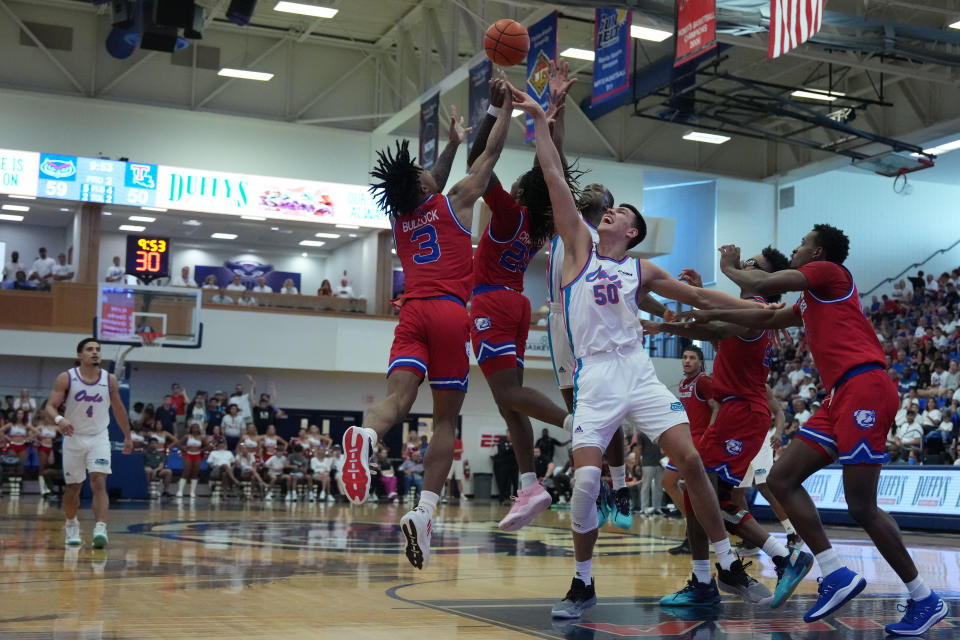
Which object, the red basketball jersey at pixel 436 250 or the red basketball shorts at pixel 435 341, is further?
the red basketball jersey at pixel 436 250

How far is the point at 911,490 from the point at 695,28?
24.0ft

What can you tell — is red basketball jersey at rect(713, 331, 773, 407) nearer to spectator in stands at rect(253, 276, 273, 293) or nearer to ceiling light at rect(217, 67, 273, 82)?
spectator in stands at rect(253, 276, 273, 293)

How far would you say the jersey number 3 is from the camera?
6.29 m

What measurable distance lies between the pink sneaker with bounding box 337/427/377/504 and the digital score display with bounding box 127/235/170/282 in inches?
592

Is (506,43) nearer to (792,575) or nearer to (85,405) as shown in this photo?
(792,575)

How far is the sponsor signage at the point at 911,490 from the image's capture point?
1455 cm

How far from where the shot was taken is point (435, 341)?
20.3 feet

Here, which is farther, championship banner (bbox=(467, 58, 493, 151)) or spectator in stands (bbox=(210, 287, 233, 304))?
spectator in stands (bbox=(210, 287, 233, 304))

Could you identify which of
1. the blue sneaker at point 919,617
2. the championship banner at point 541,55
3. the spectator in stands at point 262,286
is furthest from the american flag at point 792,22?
the spectator in stands at point 262,286

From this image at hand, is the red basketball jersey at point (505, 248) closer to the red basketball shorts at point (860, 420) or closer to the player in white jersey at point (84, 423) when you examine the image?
the red basketball shorts at point (860, 420)

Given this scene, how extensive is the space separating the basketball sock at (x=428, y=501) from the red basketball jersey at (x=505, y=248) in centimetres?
145

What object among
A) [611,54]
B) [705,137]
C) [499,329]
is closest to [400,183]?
[499,329]

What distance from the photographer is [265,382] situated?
2675cm

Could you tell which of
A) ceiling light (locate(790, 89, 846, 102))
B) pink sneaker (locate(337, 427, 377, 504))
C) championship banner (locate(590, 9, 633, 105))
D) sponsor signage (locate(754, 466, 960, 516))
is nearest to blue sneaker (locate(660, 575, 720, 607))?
pink sneaker (locate(337, 427, 377, 504))
